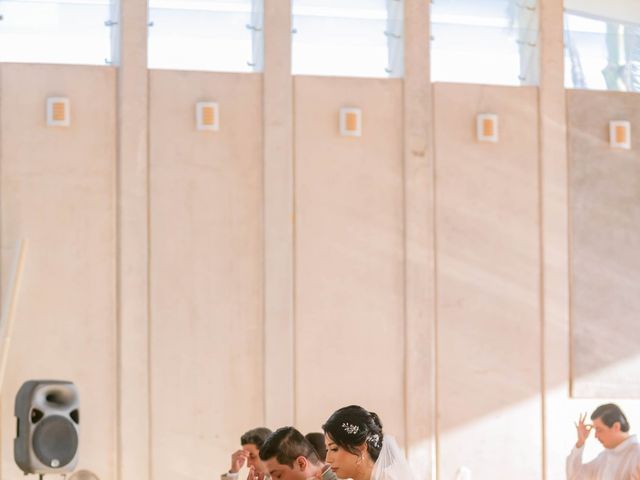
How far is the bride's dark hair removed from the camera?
235 inches

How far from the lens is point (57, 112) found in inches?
440

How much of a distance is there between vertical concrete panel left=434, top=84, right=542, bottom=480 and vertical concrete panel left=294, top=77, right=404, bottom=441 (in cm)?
41

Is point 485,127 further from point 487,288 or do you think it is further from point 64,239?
point 64,239

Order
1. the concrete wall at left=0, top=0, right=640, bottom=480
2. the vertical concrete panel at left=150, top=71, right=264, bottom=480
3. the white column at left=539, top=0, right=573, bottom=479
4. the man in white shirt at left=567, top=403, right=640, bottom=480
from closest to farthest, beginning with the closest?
the man in white shirt at left=567, top=403, right=640, bottom=480 → the concrete wall at left=0, top=0, right=640, bottom=480 → the vertical concrete panel at left=150, top=71, right=264, bottom=480 → the white column at left=539, top=0, right=573, bottom=479

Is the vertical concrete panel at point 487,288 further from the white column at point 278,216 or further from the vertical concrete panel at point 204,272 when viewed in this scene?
the vertical concrete panel at point 204,272

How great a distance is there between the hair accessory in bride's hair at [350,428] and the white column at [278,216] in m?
5.36

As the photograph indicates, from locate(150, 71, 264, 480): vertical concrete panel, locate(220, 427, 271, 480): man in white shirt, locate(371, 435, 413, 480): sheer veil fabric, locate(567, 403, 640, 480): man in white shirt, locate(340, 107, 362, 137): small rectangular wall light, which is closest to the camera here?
locate(371, 435, 413, 480): sheer veil fabric

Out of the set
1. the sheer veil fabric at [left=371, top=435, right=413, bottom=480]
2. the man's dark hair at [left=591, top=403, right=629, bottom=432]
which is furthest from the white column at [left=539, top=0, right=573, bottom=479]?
the sheer veil fabric at [left=371, top=435, right=413, bottom=480]

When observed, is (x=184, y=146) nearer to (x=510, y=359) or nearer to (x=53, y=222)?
(x=53, y=222)

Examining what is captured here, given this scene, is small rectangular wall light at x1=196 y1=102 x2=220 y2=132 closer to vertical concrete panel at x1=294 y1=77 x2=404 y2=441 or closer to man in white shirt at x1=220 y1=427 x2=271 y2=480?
→ vertical concrete panel at x1=294 y1=77 x2=404 y2=441

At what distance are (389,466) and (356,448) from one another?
0.77 ft

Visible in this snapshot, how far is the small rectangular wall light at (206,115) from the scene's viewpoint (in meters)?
11.4

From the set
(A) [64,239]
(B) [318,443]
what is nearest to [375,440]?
(B) [318,443]

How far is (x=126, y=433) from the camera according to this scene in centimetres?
1103
